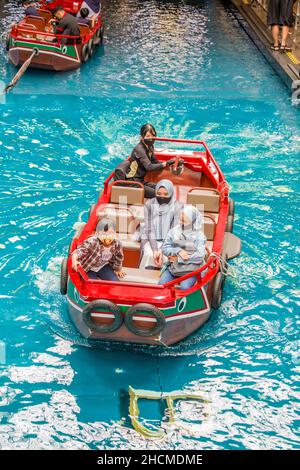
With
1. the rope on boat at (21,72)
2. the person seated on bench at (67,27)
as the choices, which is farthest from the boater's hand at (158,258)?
the person seated on bench at (67,27)

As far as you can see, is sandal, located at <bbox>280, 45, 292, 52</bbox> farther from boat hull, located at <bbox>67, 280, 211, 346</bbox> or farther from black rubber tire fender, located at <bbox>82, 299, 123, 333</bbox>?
black rubber tire fender, located at <bbox>82, 299, 123, 333</bbox>

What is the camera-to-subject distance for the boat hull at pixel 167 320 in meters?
7.60

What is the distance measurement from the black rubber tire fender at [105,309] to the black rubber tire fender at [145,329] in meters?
0.09

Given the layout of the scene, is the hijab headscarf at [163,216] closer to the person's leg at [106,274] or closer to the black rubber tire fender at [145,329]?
the person's leg at [106,274]

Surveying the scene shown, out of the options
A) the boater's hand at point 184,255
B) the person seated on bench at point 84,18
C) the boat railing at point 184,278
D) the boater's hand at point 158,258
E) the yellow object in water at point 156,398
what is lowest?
the yellow object in water at point 156,398

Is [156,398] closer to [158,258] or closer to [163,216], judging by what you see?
[158,258]

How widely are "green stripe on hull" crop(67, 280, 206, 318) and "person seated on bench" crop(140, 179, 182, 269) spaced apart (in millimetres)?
1011

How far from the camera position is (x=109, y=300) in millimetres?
7434

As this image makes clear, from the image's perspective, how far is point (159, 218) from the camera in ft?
29.0

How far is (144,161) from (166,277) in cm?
256

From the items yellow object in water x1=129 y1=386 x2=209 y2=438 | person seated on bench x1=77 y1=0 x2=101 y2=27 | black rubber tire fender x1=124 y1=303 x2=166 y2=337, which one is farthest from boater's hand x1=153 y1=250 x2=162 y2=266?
person seated on bench x1=77 y1=0 x2=101 y2=27

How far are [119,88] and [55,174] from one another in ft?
14.8

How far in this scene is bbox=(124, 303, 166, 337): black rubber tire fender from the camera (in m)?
7.36
